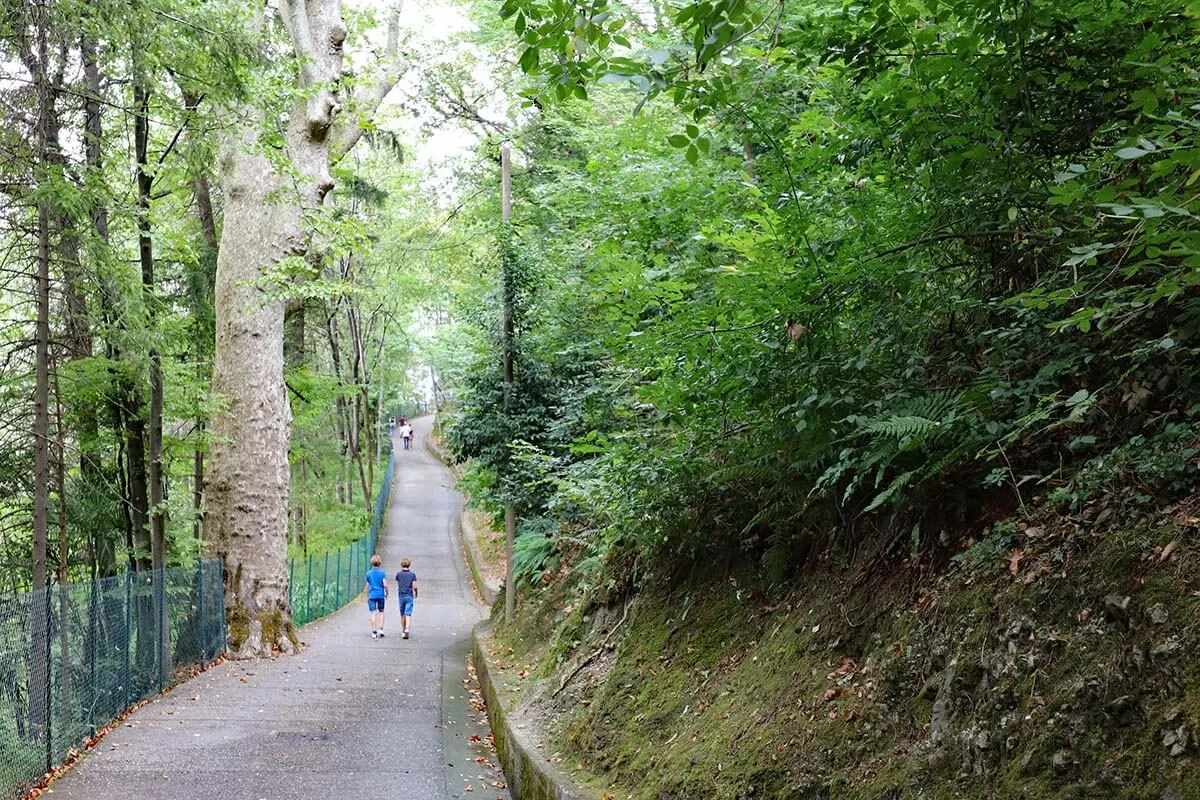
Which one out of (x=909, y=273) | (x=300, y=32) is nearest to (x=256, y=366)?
(x=300, y=32)

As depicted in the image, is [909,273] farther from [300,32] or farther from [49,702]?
[300,32]

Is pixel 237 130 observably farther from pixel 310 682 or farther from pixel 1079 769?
pixel 1079 769

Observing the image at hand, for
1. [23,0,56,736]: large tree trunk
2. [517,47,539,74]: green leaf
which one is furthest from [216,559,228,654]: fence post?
[517,47,539,74]: green leaf

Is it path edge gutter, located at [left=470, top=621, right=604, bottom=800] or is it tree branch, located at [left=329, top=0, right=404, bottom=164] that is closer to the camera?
path edge gutter, located at [left=470, top=621, right=604, bottom=800]

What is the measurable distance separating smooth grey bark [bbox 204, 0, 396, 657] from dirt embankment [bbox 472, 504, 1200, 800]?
33.6 ft

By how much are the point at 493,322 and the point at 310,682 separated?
6603 millimetres

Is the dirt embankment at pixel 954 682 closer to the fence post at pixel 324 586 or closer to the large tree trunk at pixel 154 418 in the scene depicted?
the large tree trunk at pixel 154 418

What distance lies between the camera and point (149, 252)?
12.7 metres

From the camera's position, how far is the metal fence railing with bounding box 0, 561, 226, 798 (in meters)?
6.83

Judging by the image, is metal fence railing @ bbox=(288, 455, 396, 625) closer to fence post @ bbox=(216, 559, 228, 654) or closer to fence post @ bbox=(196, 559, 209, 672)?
→ fence post @ bbox=(216, 559, 228, 654)

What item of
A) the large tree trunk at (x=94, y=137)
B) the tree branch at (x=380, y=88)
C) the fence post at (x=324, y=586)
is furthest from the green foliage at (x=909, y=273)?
the fence post at (x=324, y=586)

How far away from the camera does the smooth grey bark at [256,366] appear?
1436 centimetres

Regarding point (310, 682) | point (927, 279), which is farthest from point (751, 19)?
point (310, 682)

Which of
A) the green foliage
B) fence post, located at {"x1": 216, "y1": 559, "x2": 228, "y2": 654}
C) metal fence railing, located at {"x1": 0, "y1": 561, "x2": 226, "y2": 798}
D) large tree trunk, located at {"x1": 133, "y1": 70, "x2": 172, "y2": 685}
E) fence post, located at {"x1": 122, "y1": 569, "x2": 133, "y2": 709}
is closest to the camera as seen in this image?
the green foliage
